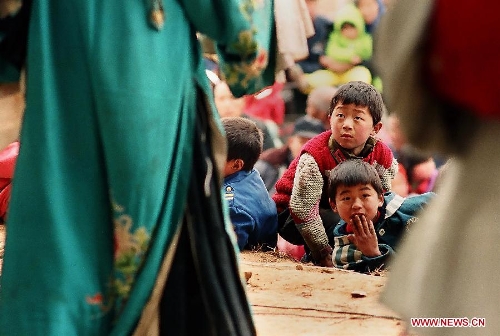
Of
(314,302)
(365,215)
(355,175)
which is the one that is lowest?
(314,302)

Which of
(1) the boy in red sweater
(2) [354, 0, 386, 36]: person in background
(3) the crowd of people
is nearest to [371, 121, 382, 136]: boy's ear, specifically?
(1) the boy in red sweater

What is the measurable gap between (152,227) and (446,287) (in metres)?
0.50

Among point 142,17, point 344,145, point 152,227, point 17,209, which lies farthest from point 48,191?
point 344,145

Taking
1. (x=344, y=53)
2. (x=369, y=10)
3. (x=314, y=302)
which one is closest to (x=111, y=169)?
(x=314, y=302)

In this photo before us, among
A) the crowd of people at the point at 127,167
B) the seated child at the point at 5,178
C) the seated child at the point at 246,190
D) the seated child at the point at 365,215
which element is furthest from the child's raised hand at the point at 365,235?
the seated child at the point at 5,178

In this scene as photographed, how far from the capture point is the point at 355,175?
7.64ft

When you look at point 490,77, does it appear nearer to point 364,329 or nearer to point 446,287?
point 446,287

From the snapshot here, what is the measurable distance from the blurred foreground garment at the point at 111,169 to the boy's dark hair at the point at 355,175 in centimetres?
108

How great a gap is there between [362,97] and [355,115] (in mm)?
58

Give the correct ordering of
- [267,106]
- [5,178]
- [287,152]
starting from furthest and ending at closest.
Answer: [267,106] < [287,152] < [5,178]

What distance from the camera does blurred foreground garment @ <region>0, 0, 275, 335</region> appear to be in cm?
122

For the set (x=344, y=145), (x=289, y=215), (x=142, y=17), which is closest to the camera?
(x=142, y=17)

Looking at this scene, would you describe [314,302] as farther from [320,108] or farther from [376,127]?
[320,108]

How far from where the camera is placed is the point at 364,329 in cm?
187
